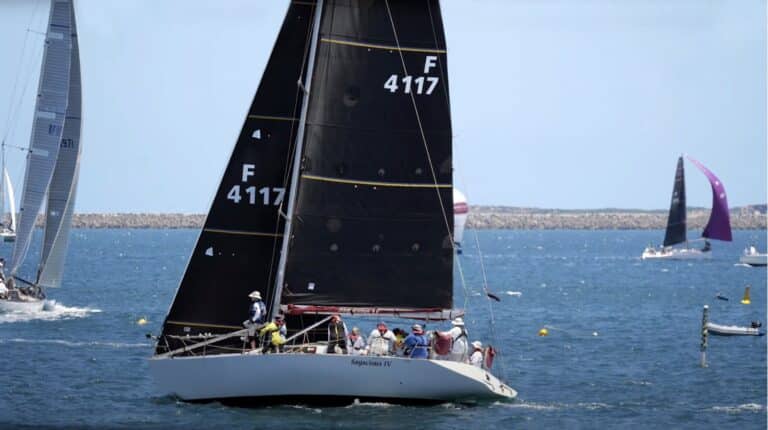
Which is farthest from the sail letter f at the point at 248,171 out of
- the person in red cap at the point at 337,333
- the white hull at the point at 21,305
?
the white hull at the point at 21,305

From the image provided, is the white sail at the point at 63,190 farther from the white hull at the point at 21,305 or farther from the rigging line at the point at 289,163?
the rigging line at the point at 289,163

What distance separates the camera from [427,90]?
3250cm

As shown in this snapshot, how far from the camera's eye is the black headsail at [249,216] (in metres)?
32.7

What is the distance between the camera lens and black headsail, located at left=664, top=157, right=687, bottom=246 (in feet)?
403

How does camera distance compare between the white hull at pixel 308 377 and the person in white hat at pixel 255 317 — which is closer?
the white hull at pixel 308 377

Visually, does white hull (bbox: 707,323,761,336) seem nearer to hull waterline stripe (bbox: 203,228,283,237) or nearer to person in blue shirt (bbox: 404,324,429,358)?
person in blue shirt (bbox: 404,324,429,358)

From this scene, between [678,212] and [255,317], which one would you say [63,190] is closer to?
[255,317]

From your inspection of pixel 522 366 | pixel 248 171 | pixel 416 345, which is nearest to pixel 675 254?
pixel 522 366

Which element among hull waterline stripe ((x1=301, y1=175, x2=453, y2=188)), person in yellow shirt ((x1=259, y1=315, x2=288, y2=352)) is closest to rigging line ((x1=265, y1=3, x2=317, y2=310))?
hull waterline stripe ((x1=301, y1=175, x2=453, y2=188))

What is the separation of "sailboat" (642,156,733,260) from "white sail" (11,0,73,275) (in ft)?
216

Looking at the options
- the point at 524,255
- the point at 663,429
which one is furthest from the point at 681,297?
the point at 524,255

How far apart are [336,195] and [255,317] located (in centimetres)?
318

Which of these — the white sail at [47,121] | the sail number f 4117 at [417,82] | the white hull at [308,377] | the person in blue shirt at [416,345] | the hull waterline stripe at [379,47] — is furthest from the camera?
the white sail at [47,121]

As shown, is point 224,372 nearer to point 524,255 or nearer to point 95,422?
point 95,422
